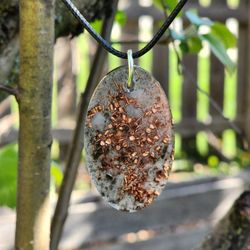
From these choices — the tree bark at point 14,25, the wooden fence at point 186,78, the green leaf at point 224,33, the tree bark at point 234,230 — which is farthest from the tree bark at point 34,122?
the wooden fence at point 186,78

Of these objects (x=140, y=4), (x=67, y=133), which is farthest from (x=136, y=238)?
(x=140, y=4)

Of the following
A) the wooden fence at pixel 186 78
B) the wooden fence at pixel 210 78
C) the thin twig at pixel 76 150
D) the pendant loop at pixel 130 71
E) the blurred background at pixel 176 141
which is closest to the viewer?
the pendant loop at pixel 130 71

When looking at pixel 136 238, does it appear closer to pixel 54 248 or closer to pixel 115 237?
pixel 115 237

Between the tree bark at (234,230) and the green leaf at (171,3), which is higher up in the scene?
the green leaf at (171,3)

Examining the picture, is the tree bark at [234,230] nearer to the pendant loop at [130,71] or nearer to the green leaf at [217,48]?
the green leaf at [217,48]

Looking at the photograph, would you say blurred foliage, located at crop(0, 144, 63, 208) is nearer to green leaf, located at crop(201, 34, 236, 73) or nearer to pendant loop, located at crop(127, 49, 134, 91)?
green leaf, located at crop(201, 34, 236, 73)
